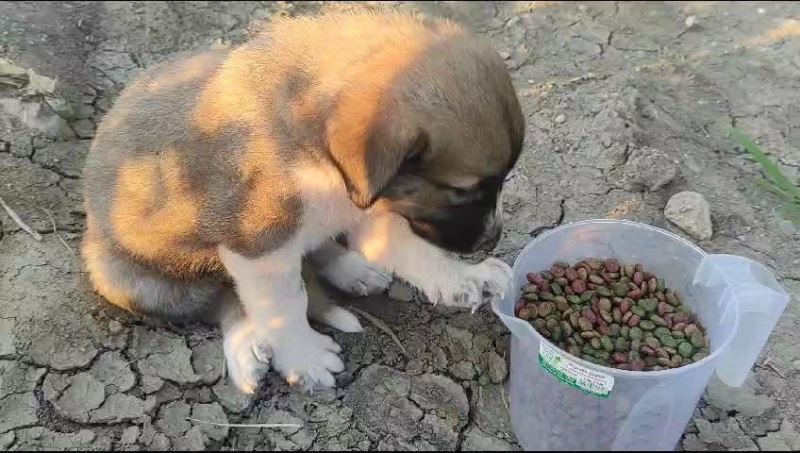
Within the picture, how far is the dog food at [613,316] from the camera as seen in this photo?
310 cm

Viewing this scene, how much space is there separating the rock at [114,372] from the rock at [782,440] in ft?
8.12

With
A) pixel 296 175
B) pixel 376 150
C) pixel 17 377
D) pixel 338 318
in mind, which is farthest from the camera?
pixel 338 318

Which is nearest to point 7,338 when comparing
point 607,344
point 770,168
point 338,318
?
point 338,318

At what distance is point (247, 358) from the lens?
3.34 meters

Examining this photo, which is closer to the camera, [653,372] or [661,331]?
[653,372]

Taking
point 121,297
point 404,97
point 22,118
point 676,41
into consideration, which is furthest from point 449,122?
point 676,41

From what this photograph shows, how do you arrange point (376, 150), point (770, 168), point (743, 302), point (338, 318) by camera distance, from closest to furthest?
point (376, 150) → point (743, 302) → point (338, 318) → point (770, 168)

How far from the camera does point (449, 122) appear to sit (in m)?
2.60

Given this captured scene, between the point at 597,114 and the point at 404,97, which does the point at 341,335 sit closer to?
the point at 404,97

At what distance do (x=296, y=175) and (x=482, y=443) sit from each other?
1244mm

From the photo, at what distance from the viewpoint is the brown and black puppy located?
2645mm

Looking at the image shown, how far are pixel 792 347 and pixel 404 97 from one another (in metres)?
2.03

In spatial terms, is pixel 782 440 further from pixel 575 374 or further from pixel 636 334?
pixel 575 374

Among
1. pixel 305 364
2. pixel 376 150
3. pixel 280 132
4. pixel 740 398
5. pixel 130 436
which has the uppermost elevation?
pixel 376 150
